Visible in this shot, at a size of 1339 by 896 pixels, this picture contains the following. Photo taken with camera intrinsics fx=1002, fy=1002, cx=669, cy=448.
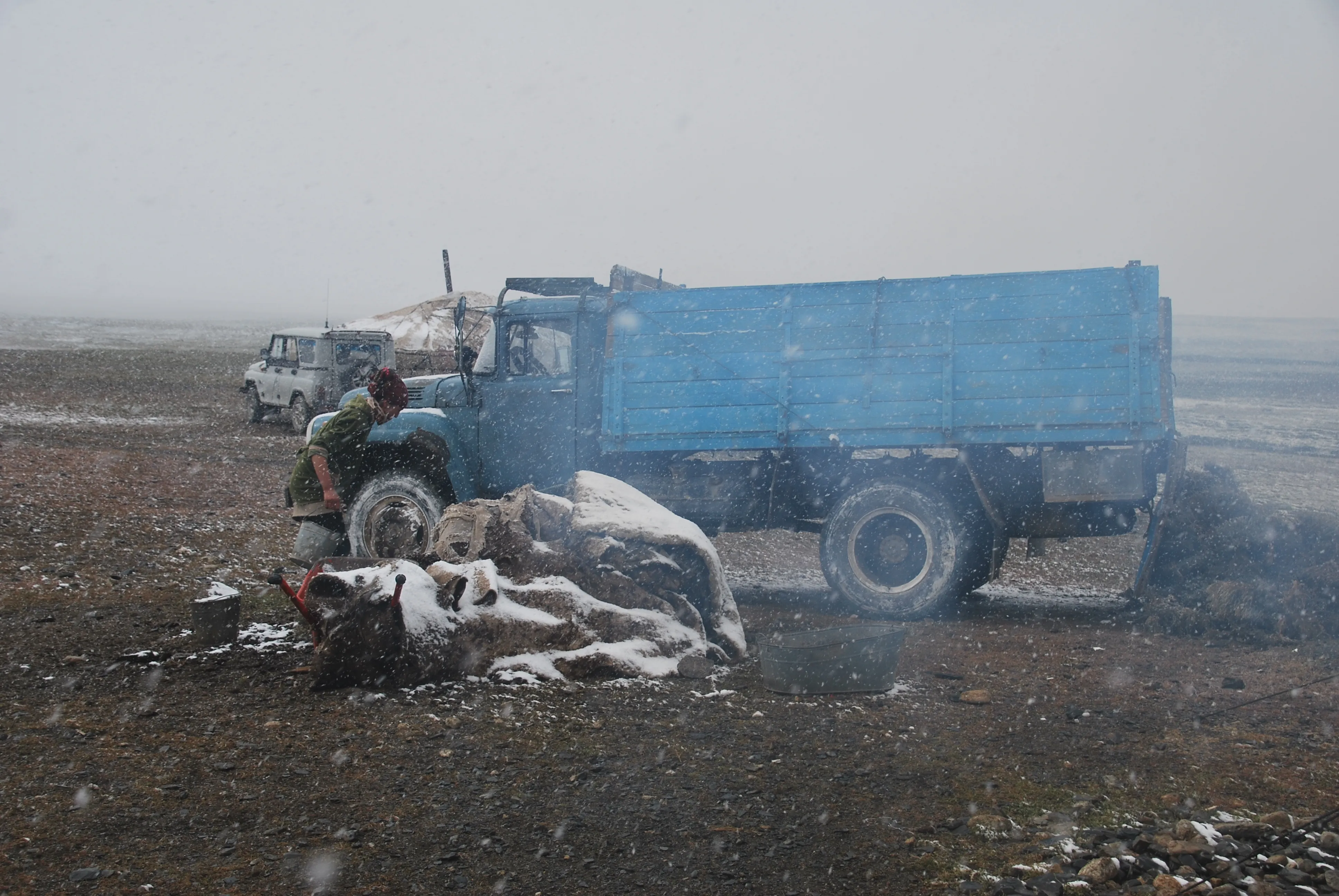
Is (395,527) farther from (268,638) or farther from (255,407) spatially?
(255,407)

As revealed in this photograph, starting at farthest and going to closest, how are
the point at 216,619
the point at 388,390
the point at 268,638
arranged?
the point at 388,390
the point at 268,638
the point at 216,619

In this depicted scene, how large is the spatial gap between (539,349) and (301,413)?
42.1 ft

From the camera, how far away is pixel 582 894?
11.2 ft

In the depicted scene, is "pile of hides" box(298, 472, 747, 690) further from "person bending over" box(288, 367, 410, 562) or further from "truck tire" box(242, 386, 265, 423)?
"truck tire" box(242, 386, 265, 423)

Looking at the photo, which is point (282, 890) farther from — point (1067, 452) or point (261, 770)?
point (1067, 452)

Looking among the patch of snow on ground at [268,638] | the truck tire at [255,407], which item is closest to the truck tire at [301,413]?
the truck tire at [255,407]

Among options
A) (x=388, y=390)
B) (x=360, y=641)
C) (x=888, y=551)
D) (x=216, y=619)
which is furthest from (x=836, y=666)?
(x=216, y=619)

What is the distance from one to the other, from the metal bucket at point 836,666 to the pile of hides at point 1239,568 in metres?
2.72

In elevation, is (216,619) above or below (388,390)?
below

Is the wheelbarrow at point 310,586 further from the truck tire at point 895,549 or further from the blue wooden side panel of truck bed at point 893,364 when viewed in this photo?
the truck tire at point 895,549

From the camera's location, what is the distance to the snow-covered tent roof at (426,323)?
26.6 m

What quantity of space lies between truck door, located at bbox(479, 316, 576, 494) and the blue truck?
0.02m

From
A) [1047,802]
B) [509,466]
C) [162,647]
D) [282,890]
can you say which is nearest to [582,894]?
[282,890]

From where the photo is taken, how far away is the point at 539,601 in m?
6.14
